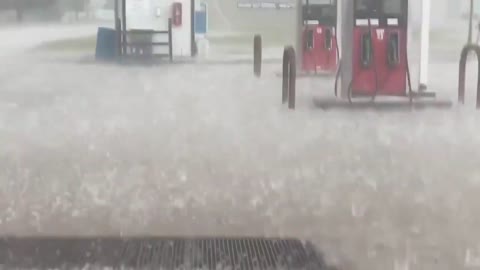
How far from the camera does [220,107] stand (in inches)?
95.5

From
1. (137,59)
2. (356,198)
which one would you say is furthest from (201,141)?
(356,198)

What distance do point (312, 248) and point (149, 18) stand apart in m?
0.86

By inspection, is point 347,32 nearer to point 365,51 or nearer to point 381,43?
point 365,51

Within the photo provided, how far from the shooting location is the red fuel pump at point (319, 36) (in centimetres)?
235

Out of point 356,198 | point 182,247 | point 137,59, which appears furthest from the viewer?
point 137,59

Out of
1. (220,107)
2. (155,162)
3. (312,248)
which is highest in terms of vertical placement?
(220,107)

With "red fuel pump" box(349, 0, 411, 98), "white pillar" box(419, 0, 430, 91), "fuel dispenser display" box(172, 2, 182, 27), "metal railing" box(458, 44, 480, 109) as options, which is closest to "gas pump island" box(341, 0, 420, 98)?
"red fuel pump" box(349, 0, 411, 98)

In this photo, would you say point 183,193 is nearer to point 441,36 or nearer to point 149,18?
point 149,18

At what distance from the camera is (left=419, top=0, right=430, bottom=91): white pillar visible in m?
2.41

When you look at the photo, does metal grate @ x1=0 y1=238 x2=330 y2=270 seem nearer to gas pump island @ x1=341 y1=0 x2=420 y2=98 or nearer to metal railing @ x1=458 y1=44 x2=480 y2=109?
metal railing @ x1=458 y1=44 x2=480 y2=109

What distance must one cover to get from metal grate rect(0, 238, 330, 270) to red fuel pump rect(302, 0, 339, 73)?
0.50 metres

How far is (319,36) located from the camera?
2805 millimetres

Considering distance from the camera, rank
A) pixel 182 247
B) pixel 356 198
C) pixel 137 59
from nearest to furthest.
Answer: pixel 182 247
pixel 356 198
pixel 137 59

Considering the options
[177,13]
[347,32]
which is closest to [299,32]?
[177,13]
